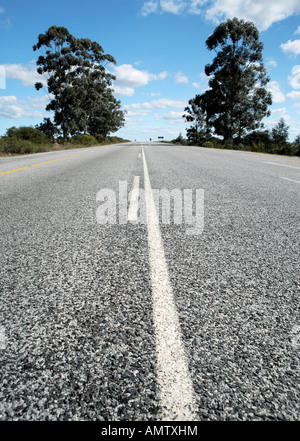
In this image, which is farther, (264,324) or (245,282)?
(245,282)

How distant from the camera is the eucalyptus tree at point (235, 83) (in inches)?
1412

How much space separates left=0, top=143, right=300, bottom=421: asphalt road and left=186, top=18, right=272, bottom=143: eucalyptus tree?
129 ft

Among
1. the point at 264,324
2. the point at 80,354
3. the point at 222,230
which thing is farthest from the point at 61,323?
the point at 222,230

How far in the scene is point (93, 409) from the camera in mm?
1039

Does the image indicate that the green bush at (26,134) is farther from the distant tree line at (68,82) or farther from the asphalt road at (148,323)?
the asphalt road at (148,323)

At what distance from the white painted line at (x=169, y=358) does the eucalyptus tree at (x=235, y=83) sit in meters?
40.0

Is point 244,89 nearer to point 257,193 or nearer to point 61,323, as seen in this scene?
point 257,193

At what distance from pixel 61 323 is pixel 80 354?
0.91ft

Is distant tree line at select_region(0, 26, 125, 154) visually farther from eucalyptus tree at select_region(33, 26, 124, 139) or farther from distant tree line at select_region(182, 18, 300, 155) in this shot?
distant tree line at select_region(182, 18, 300, 155)

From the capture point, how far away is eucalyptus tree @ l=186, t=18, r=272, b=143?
3588cm

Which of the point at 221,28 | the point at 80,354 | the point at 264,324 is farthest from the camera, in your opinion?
the point at 221,28

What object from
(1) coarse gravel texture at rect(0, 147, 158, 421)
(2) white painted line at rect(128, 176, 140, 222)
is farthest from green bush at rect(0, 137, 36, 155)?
(1) coarse gravel texture at rect(0, 147, 158, 421)

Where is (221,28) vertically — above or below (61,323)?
above
